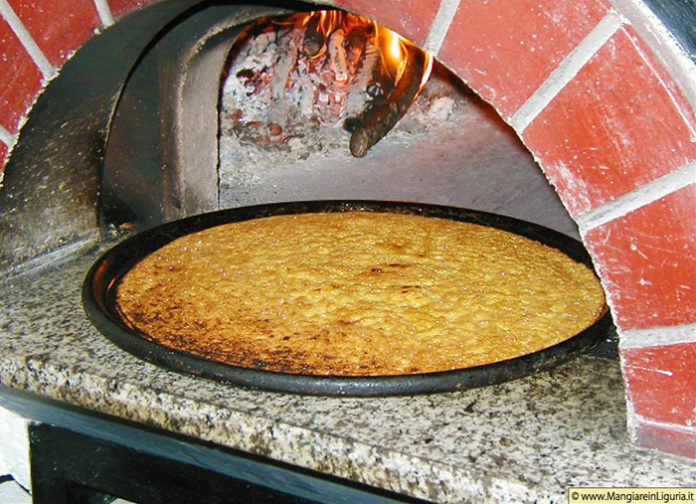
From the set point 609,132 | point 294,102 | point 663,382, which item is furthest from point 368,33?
point 663,382

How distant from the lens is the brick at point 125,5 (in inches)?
69.9

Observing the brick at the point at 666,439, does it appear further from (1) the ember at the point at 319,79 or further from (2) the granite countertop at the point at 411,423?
(1) the ember at the point at 319,79

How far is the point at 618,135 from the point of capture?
1341 mm

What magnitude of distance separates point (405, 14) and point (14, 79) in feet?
2.83

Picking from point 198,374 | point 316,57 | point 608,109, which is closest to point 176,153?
point 316,57

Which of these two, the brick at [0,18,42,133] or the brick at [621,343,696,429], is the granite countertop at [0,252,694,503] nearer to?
the brick at [621,343,696,429]

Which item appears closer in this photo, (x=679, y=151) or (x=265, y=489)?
(x=679, y=151)

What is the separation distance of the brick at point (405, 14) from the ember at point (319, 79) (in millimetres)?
1456

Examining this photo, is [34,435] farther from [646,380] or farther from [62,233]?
[646,380]

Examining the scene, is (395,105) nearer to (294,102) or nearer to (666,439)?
(294,102)

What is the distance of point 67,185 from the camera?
2232 millimetres

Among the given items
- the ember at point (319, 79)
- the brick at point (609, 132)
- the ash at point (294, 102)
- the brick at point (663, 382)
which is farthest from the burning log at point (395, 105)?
the brick at point (663, 382)

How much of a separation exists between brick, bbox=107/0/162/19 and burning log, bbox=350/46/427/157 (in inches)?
54.0

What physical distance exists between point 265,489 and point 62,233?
0.98m
